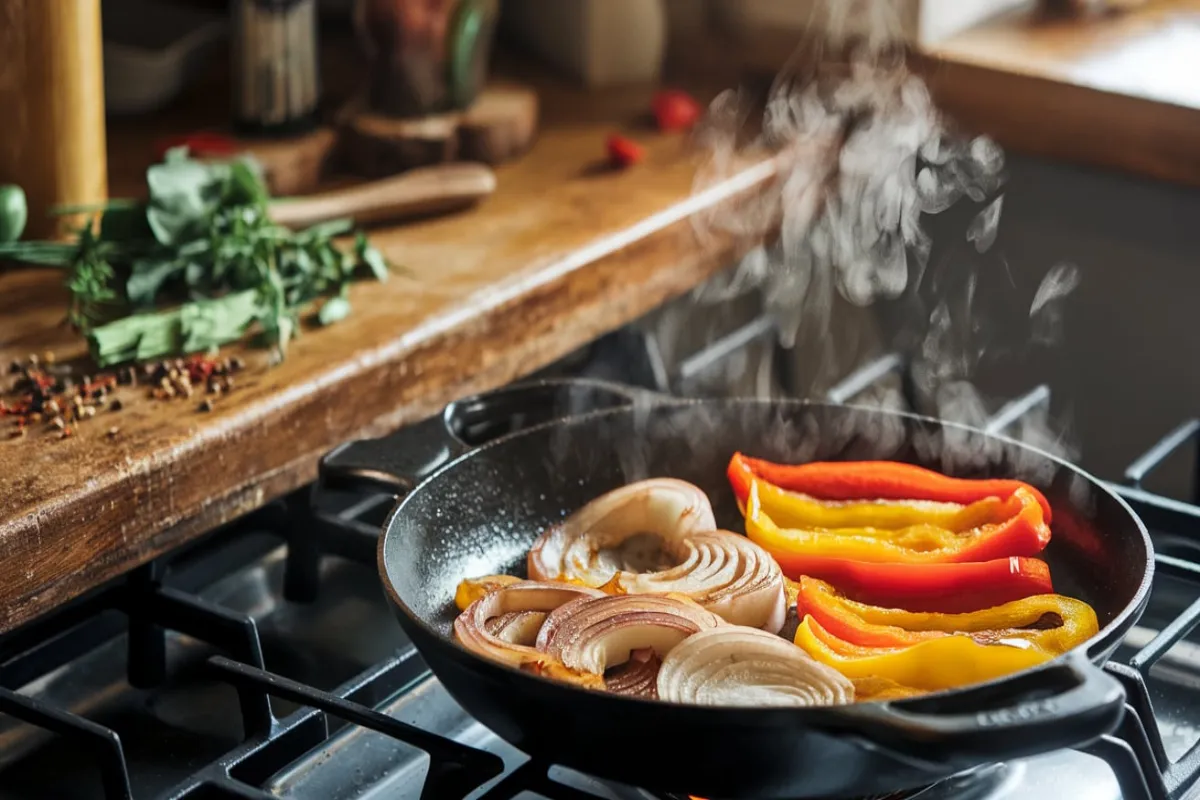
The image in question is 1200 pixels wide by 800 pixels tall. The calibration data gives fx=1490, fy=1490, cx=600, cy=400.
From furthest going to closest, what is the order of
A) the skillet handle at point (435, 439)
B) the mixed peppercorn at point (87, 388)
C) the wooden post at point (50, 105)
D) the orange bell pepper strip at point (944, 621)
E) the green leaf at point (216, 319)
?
1. the wooden post at point (50, 105)
2. the green leaf at point (216, 319)
3. the mixed peppercorn at point (87, 388)
4. the skillet handle at point (435, 439)
5. the orange bell pepper strip at point (944, 621)

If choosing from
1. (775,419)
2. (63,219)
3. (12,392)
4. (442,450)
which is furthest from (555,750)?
(63,219)

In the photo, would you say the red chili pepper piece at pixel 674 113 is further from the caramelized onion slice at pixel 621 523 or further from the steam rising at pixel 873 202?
the caramelized onion slice at pixel 621 523

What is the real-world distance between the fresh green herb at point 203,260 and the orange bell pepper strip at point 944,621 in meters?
0.57

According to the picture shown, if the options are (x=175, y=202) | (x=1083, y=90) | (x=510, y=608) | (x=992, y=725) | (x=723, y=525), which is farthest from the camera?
(x=1083, y=90)

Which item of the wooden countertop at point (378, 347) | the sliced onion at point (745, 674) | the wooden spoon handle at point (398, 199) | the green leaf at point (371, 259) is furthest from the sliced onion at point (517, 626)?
the wooden spoon handle at point (398, 199)

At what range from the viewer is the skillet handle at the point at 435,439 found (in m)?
1.05

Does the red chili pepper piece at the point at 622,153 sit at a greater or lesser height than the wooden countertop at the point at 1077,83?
lesser

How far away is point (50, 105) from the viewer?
4.68 feet

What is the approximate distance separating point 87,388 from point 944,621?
69 centimetres

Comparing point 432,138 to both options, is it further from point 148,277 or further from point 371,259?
point 148,277

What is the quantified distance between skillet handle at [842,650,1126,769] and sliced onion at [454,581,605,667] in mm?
249

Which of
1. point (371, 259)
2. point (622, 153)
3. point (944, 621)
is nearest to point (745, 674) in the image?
point (944, 621)

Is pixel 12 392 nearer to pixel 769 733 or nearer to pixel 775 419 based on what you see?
pixel 775 419

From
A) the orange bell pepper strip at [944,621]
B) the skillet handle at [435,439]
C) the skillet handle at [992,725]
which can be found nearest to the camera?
the skillet handle at [992,725]
